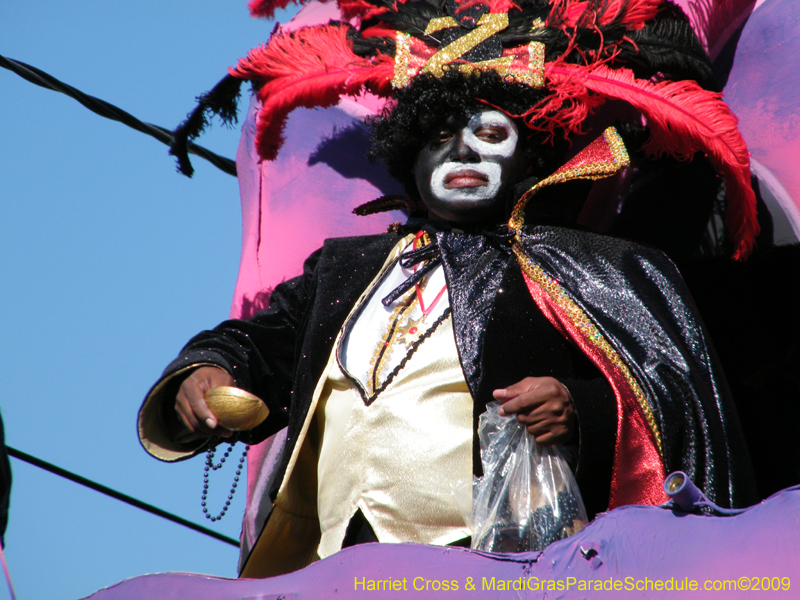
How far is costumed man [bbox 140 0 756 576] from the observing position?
2125mm

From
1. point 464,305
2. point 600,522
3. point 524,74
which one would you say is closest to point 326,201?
point 524,74

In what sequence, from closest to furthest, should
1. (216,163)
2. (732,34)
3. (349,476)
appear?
(349,476), (732,34), (216,163)

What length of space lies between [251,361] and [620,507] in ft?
3.76

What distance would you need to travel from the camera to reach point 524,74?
265 cm

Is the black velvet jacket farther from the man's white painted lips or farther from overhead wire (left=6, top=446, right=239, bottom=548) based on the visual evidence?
overhead wire (left=6, top=446, right=239, bottom=548)

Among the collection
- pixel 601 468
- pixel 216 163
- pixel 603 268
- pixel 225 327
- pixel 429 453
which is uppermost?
pixel 216 163

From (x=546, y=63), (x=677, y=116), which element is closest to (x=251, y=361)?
(x=546, y=63)

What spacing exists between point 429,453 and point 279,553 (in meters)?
0.51

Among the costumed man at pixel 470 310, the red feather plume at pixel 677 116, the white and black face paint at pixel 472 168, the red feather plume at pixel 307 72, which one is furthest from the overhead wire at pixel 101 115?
the red feather plume at pixel 677 116

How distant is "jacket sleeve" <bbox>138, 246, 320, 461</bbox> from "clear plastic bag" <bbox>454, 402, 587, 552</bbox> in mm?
677

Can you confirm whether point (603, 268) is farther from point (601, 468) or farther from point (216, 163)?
point (216, 163)

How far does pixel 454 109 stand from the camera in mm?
2646

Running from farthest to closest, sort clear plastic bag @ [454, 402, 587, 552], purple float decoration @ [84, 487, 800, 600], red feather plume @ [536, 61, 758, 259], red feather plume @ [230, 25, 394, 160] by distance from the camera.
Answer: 1. red feather plume @ [230, 25, 394, 160]
2. red feather plume @ [536, 61, 758, 259]
3. clear plastic bag @ [454, 402, 587, 552]
4. purple float decoration @ [84, 487, 800, 600]

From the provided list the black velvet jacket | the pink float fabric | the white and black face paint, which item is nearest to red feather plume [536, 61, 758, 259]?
the white and black face paint
